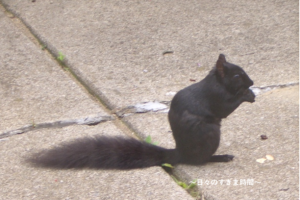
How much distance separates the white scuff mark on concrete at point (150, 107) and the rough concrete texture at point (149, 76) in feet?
0.20

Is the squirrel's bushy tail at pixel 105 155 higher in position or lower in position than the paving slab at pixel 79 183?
higher

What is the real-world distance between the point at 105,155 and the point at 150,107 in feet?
2.72

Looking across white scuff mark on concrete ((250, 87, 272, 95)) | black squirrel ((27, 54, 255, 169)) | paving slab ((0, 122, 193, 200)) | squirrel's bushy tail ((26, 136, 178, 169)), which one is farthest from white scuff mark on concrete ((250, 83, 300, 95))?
paving slab ((0, 122, 193, 200))

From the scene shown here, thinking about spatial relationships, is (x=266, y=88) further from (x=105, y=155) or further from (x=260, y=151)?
(x=105, y=155)

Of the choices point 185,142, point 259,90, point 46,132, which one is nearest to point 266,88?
point 259,90

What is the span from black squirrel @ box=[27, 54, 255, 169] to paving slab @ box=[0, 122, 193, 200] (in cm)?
6

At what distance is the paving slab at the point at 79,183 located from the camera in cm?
270

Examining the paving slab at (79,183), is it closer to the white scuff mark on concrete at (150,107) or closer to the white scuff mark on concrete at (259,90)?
the white scuff mark on concrete at (150,107)


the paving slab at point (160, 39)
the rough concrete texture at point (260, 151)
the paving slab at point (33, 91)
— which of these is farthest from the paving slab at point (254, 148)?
the paving slab at point (33, 91)

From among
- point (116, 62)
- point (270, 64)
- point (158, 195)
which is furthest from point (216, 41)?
point (158, 195)

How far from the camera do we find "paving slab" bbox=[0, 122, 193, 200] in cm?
270

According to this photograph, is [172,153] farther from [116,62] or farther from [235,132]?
[116,62]

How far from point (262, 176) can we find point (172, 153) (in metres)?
0.56

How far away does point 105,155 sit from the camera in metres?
2.92
